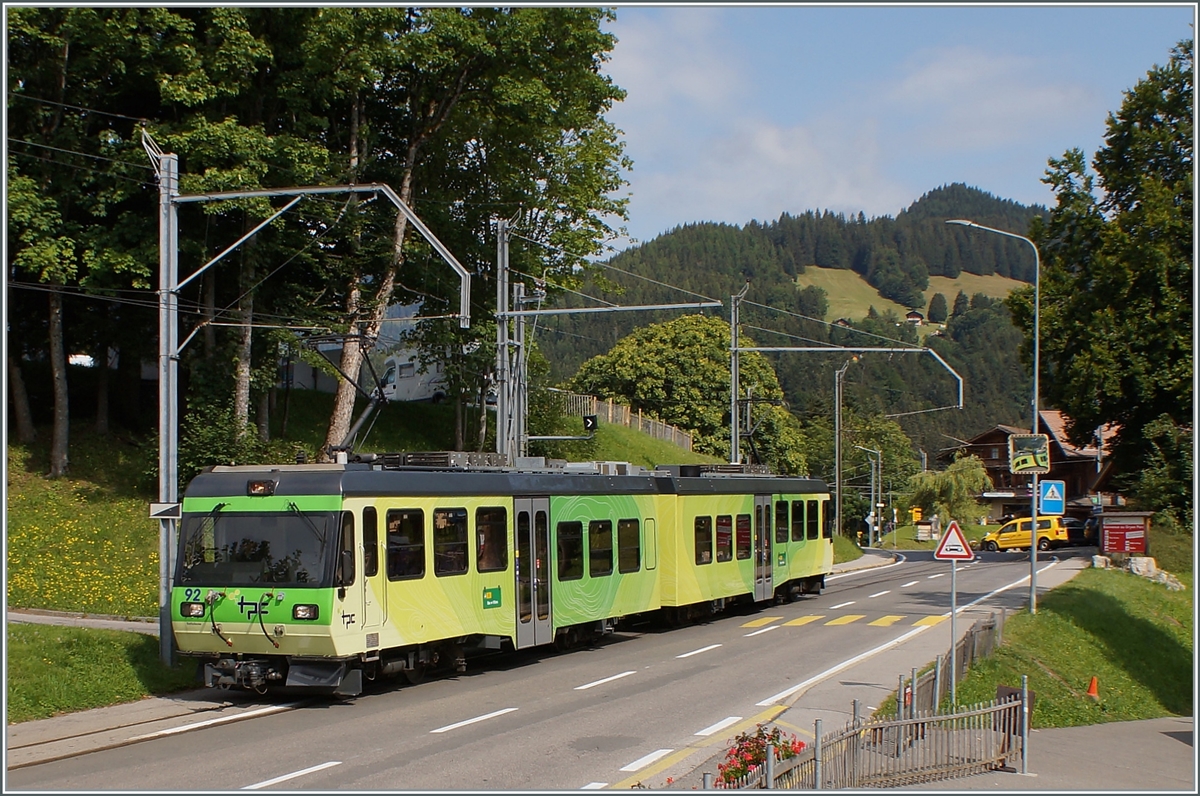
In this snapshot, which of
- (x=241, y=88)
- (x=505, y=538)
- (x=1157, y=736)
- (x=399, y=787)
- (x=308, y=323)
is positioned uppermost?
(x=241, y=88)

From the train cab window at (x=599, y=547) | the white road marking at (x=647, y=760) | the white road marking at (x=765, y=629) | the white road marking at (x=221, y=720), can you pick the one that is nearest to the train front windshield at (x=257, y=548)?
the white road marking at (x=221, y=720)

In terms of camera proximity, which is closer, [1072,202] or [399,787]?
[399,787]

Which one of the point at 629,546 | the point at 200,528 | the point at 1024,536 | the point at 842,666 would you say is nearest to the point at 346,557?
the point at 200,528

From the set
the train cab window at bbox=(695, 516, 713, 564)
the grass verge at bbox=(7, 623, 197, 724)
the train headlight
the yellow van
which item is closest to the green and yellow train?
the train headlight

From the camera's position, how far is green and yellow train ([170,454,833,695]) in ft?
→ 48.0

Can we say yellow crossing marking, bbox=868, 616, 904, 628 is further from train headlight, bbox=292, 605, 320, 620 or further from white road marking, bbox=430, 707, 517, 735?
train headlight, bbox=292, 605, 320, 620

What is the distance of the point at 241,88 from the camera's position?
29.2 metres

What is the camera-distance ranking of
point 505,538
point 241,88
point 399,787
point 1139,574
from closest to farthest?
1. point 399,787
2. point 505,538
3. point 241,88
4. point 1139,574

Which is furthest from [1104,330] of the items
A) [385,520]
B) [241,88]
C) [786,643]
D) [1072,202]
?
[385,520]

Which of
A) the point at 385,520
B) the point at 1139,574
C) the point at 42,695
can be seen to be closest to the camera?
the point at 42,695

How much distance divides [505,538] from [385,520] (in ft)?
9.95

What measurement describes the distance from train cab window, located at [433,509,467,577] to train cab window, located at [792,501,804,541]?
14674 mm

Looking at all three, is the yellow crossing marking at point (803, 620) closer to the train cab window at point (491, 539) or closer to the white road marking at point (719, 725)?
the train cab window at point (491, 539)

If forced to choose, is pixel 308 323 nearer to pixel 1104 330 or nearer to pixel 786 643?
pixel 786 643
